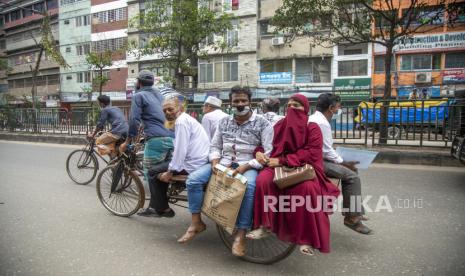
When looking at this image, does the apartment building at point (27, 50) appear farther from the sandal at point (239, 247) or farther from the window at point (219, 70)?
the sandal at point (239, 247)

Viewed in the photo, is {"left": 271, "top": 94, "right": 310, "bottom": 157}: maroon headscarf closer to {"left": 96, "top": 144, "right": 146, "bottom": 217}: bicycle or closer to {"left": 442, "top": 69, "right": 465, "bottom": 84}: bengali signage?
{"left": 96, "top": 144, "right": 146, "bottom": 217}: bicycle

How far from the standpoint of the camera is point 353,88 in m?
26.3

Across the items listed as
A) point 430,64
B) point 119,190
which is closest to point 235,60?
point 430,64

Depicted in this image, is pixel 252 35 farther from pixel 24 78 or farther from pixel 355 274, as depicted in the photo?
pixel 24 78

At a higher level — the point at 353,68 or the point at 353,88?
the point at 353,68

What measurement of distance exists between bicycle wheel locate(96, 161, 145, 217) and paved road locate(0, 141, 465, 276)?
0.49 ft

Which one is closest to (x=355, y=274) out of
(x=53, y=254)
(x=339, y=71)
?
(x=53, y=254)

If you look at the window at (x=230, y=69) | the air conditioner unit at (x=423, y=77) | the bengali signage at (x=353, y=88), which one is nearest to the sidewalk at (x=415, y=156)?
the bengali signage at (x=353, y=88)

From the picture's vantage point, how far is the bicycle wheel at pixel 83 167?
23.2 ft

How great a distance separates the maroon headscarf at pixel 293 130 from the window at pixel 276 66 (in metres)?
25.8

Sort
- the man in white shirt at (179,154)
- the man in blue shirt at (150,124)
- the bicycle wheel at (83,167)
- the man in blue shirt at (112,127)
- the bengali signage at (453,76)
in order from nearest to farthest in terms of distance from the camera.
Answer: the man in white shirt at (179,154)
the man in blue shirt at (150,124)
the man in blue shirt at (112,127)
the bicycle wheel at (83,167)
the bengali signage at (453,76)

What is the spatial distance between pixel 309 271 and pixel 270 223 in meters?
0.56

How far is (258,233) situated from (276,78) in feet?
85.8

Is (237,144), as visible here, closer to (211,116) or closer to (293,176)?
(293,176)
